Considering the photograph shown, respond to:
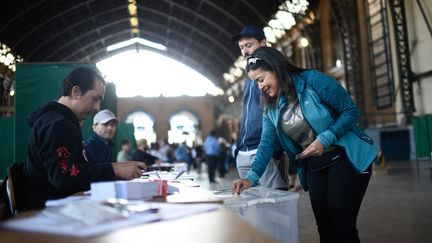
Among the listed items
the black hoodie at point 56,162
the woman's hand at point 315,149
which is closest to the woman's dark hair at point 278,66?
the woman's hand at point 315,149

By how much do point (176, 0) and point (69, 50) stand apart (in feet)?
30.2

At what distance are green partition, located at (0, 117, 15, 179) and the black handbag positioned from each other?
6.09m

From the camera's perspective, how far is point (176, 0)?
25516 mm

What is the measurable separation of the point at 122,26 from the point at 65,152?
30490 mm

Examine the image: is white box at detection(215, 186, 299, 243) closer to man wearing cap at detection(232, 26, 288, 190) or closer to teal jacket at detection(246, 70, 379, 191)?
teal jacket at detection(246, 70, 379, 191)

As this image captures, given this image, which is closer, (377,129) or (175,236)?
(175,236)

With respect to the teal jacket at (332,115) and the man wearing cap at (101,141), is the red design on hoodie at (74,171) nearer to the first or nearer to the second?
the teal jacket at (332,115)

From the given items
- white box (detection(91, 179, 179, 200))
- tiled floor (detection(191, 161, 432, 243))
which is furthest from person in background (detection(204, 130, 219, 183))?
white box (detection(91, 179, 179, 200))

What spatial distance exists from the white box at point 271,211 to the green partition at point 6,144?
6.11m

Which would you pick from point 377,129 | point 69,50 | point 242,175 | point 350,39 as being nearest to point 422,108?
point 377,129

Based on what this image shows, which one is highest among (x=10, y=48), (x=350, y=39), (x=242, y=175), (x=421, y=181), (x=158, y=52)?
(x=158, y=52)

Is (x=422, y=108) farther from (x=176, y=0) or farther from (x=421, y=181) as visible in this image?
(x=176, y=0)

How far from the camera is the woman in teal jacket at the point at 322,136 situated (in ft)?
6.57

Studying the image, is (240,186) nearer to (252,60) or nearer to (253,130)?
(252,60)
